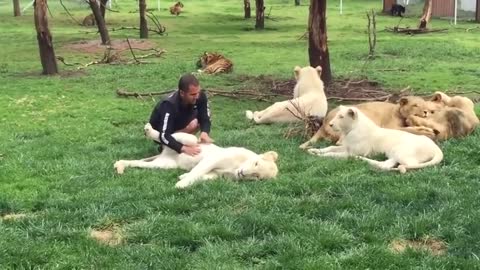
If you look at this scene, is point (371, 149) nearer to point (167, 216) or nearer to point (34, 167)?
point (167, 216)

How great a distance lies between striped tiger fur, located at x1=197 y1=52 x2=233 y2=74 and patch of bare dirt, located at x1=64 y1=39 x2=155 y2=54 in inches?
200

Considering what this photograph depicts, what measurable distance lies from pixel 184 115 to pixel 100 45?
14.7m

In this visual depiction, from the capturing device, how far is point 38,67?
59.2ft

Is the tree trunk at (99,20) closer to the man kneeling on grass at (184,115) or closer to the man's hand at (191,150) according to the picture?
the man kneeling on grass at (184,115)

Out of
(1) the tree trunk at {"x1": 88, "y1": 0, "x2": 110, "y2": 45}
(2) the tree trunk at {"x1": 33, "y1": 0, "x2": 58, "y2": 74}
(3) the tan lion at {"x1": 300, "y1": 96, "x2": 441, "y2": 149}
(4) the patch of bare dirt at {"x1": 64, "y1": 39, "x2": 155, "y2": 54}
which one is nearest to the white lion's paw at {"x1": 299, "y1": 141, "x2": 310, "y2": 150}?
(3) the tan lion at {"x1": 300, "y1": 96, "x2": 441, "y2": 149}

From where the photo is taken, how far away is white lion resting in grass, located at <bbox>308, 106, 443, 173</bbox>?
7.54 m

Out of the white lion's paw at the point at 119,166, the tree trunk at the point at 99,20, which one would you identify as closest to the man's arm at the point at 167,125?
the white lion's paw at the point at 119,166

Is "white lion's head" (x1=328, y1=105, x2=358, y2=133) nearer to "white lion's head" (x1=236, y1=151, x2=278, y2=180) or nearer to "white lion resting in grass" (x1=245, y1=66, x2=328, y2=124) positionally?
"white lion's head" (x1=236, y1=151, x2=278, y2=180)

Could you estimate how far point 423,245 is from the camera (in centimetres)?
543

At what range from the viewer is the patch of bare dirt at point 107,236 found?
5.60 metres

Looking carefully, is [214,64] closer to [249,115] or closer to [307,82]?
[249,115]

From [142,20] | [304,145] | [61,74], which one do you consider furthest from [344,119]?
[142,20]

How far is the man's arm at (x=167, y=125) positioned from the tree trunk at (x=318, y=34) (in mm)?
6267

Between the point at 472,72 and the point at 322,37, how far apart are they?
419 cm
